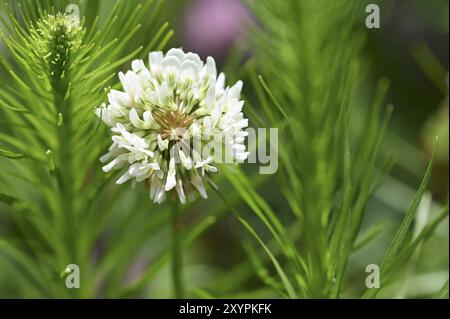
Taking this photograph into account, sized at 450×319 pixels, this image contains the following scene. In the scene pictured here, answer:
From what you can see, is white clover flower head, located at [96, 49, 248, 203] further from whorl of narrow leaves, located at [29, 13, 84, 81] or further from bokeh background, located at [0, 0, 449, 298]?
bokeh background, located at [0, 0, 449, 298]

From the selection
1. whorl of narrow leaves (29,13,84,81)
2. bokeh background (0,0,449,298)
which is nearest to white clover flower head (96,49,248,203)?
whorl of narrow leaves (29,13,84,81)

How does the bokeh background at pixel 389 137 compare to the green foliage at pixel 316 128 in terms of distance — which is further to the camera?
the bokeh background at pixel 389 137

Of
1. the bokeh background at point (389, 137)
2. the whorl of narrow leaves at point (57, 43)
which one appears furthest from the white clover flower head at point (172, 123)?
the bokeh background at point (389, 137)

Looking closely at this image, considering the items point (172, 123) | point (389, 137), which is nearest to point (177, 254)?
point (172, 123)

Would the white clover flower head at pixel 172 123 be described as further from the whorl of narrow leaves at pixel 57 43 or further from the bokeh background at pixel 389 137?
the bokeh background at pixel 389 137

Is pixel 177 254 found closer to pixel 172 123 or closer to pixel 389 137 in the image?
pixel 172 123
